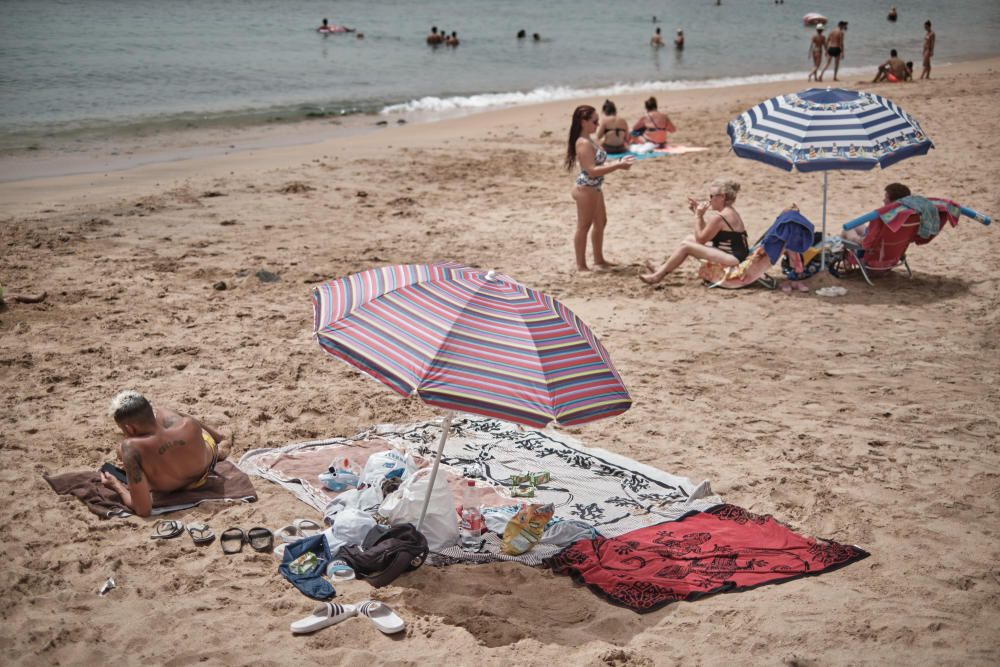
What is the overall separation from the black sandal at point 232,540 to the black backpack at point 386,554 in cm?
54

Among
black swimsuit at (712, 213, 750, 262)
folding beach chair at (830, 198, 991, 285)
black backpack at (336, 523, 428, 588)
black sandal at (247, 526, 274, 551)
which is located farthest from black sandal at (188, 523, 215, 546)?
folding beach chair at (830, 198, 991, 285)

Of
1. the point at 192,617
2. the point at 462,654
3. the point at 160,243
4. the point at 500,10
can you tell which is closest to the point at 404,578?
the point at 462,654

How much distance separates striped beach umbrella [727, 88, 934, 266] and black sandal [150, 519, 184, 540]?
19.7 ft

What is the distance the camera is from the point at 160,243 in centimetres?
984

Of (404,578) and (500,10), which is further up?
(500,10)

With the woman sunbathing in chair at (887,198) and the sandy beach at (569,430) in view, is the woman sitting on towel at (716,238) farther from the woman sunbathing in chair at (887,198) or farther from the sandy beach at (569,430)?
the woman sunbathing in chair at (887,198)

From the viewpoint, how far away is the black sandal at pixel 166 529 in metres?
4.78

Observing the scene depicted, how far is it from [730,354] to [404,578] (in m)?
3.83

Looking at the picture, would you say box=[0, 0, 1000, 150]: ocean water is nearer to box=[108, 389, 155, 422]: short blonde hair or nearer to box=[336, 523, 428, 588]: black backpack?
box=[108, 389, 155, 422]: short blonde hair

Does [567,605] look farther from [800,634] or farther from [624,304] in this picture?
[624,304]

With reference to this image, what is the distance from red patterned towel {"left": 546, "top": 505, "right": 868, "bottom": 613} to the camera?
442 cm

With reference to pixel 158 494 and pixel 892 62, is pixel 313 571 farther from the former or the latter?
pixel 892 62

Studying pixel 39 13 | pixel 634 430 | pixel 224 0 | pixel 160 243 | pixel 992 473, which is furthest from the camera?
pixel 224 0

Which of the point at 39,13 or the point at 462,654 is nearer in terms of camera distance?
the point at 462,654
